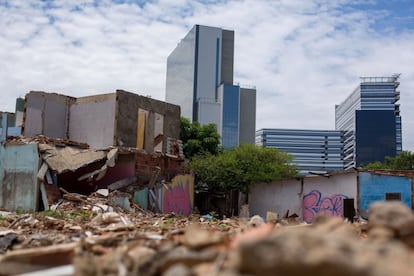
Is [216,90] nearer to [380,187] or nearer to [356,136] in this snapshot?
[356,136]

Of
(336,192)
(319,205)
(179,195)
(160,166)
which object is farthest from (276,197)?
(160,166)

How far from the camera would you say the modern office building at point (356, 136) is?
61.1m

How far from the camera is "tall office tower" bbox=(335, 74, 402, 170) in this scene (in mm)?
60547

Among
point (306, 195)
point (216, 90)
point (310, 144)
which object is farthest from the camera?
point (310, 144)

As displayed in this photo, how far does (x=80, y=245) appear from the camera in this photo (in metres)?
4.46

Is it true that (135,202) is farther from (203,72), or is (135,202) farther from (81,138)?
(203,72)

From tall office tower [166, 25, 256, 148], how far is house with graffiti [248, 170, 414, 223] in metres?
30.1

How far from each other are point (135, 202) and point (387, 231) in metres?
14.7

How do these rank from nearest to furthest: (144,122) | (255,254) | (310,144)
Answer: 1. (255,254)
2. (144,122)
3. (310,144)

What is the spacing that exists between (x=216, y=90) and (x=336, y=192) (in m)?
37.5

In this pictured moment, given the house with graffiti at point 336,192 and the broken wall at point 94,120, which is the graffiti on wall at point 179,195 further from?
the house with graffiti at point 336,192

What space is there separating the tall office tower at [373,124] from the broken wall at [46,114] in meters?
41.5

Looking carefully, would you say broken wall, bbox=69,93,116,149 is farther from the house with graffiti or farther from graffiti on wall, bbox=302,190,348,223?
graffiti on wall, bbox=302,190,348,223

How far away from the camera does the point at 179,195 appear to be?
810 inches
